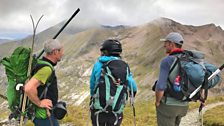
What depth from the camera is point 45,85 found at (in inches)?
304

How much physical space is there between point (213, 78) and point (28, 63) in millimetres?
4550

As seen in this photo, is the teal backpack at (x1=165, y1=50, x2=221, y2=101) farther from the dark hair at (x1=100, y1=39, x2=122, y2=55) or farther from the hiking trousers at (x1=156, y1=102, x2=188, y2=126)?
the dark hair at (x1=100, y1=39, x2=122, y2=55)

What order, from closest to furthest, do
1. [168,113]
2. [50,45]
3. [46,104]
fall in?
[46,104], [50,45], [168,113]

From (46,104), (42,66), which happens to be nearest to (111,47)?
(42,66)

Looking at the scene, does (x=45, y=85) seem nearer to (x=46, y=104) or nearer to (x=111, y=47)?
(x=46, y=104)

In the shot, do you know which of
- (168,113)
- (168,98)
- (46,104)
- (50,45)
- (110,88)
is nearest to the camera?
(46,104)

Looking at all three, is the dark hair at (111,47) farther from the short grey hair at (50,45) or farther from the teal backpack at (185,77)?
the teal backpack at (185,77)

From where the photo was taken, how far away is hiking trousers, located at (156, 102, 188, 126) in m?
8.95

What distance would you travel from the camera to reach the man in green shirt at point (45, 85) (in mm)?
7395

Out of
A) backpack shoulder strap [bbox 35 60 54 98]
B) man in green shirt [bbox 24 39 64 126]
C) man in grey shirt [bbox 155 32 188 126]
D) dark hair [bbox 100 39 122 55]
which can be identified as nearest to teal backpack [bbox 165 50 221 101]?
man in grey shirt [bbox 155 32 188 126]

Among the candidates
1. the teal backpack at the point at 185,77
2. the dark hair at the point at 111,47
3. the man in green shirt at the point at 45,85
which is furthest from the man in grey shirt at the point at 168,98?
the man in green shirt at the point at 45,85

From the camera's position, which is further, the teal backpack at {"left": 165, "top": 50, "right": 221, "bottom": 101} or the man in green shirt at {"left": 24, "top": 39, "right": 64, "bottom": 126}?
the teal backpack at {"left": 165, "top": 50, "right": 221, "bottom": 101}

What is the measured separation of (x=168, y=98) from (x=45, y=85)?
302cm

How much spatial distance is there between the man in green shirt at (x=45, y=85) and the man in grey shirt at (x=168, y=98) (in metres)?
2.44
